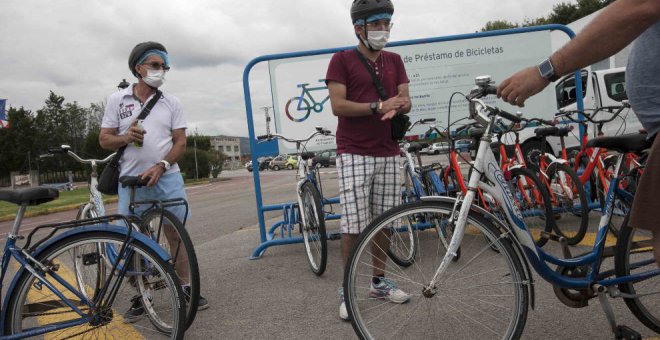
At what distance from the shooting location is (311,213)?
4133 millimetres

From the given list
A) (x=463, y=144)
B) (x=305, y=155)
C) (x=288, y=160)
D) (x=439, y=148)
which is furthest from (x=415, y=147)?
(x=288, y=160)

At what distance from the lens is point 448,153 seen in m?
4.05

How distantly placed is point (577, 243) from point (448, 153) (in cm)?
126

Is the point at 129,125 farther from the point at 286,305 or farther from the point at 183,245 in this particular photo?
the point at 286,305

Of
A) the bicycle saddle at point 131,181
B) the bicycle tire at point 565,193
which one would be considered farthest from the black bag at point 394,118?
the bicycle tire at point 565,193

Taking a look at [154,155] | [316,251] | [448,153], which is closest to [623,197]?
[448,153]

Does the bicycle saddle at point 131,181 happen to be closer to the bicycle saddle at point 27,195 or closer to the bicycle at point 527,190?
the bicycle saddle at point 27,195

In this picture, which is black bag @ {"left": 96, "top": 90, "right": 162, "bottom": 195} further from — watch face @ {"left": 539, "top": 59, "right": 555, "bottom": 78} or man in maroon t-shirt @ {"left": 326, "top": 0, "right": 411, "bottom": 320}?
watch face @ {"left": 539, "top": 59, "right": 555, "bottom": 78}

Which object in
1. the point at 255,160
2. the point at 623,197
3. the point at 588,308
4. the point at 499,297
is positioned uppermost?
the point at 255,160

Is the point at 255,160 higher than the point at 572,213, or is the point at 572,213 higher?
the point at 255,160

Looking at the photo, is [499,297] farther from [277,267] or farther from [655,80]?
[277,267]

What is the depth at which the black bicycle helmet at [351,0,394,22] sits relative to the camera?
2.86 metres

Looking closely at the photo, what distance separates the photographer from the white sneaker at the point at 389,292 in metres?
2.57

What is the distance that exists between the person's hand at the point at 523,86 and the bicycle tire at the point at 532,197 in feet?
7.02
